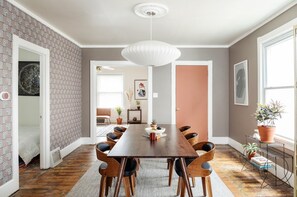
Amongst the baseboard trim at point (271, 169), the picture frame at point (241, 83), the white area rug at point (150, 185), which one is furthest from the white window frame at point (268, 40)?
the white area rug at point (150, 185)

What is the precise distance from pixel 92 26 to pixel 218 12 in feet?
7.27

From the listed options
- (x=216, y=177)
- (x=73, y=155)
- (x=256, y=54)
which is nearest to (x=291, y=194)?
(x=216, y=177)

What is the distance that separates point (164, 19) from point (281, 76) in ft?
6.75

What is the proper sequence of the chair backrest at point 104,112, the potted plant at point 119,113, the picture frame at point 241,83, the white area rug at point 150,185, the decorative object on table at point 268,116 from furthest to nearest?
the chair backrest at point 104,112
the potted plant at point 119,113
the picture frame at point 241,83
the decorative object on table at point 268,116
the white area rug at point 150,185

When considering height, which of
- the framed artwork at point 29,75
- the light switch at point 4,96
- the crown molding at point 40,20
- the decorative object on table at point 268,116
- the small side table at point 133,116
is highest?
the crown molding at point 40,20

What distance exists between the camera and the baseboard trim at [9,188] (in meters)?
2.58

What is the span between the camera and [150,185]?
9.61 feet

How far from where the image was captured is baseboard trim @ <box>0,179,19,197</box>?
102 inches

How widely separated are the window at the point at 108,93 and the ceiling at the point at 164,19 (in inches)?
186

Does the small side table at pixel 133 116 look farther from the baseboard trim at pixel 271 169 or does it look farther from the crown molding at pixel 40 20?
the crown molding at pixel 40 20

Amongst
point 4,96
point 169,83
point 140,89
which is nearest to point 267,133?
point 169,83

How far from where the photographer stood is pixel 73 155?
4.49 m

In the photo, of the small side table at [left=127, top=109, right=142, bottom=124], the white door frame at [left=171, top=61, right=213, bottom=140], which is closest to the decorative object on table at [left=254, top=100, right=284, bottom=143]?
the white door frame at [left=171, top=61, right=213, bottom=140]

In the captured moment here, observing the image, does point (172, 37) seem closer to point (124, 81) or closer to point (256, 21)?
point (256, 21)
